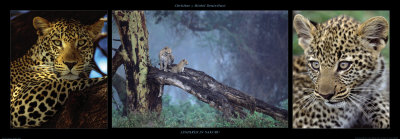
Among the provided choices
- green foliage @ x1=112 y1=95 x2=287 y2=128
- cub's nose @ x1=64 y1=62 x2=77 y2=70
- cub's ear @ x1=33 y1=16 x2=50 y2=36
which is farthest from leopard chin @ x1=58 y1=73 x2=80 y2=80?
green foliage @ x1=112 y1=95 x2=287 y2=128

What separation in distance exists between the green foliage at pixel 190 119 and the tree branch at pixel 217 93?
10 cm

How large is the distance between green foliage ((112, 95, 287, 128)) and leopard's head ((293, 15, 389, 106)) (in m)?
0.93

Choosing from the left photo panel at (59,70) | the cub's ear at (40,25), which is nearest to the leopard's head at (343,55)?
the left photo panel at (59,70)

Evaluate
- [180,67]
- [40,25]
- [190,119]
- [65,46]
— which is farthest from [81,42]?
[190,119]

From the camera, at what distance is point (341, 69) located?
203 inches

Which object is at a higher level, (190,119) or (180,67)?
(180,67)

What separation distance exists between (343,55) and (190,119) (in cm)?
239

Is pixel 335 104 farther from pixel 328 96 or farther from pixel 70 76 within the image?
pixel 70 76

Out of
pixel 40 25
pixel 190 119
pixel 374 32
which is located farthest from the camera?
pixel 190 119

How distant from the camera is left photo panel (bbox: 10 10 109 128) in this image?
524 cm

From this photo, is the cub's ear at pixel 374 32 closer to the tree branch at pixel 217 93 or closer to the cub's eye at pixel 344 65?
the cub's eye at pixel 344 65
